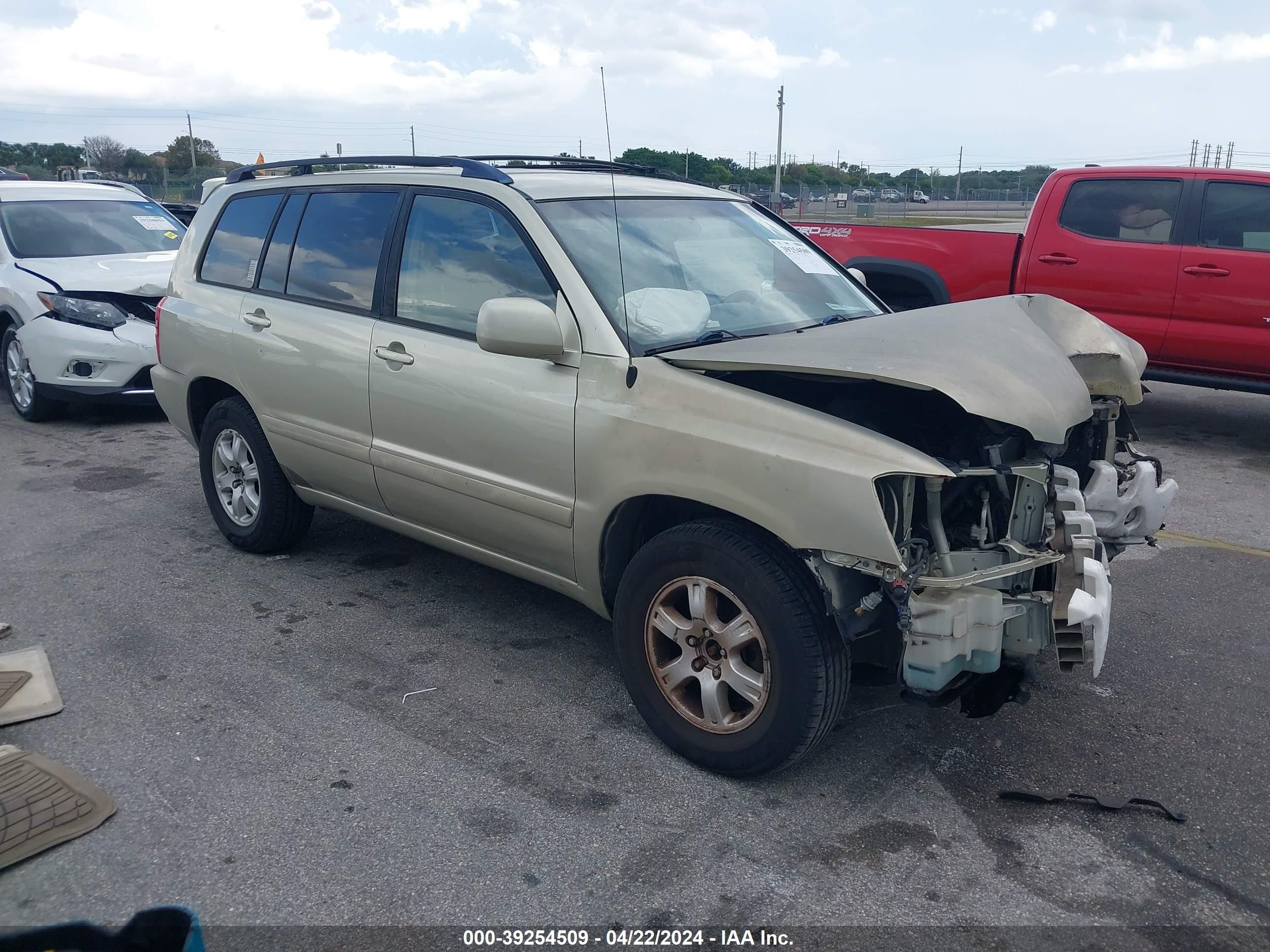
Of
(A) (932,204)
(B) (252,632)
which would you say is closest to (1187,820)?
(B) (252,632)

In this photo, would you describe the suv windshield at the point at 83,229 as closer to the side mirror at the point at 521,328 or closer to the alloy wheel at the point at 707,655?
the side mirror at the point at 521,328

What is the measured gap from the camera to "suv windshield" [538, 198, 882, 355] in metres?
3.61

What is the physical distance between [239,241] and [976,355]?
362cm

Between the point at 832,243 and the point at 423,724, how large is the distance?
6049 mm

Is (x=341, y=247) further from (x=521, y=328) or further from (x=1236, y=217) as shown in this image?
(x=1236, y=217)

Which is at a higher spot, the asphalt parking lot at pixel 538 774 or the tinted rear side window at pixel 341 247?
the tinted rear side window at pixel 341 247

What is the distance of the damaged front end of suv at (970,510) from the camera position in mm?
2883

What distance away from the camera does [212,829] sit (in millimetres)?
3002

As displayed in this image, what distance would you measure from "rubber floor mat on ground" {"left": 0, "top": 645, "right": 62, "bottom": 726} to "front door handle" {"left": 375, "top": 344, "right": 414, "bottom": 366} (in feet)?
5.54

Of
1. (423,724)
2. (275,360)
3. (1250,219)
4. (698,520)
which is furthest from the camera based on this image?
(1250,219)

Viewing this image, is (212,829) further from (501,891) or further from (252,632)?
(252,632)

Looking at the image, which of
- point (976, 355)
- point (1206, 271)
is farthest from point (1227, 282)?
point (976, 355)

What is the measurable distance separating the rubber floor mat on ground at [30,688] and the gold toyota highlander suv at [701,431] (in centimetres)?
129

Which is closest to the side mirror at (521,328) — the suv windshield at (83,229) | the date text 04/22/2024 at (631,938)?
the date text 04/22/2024 at (631,938)
